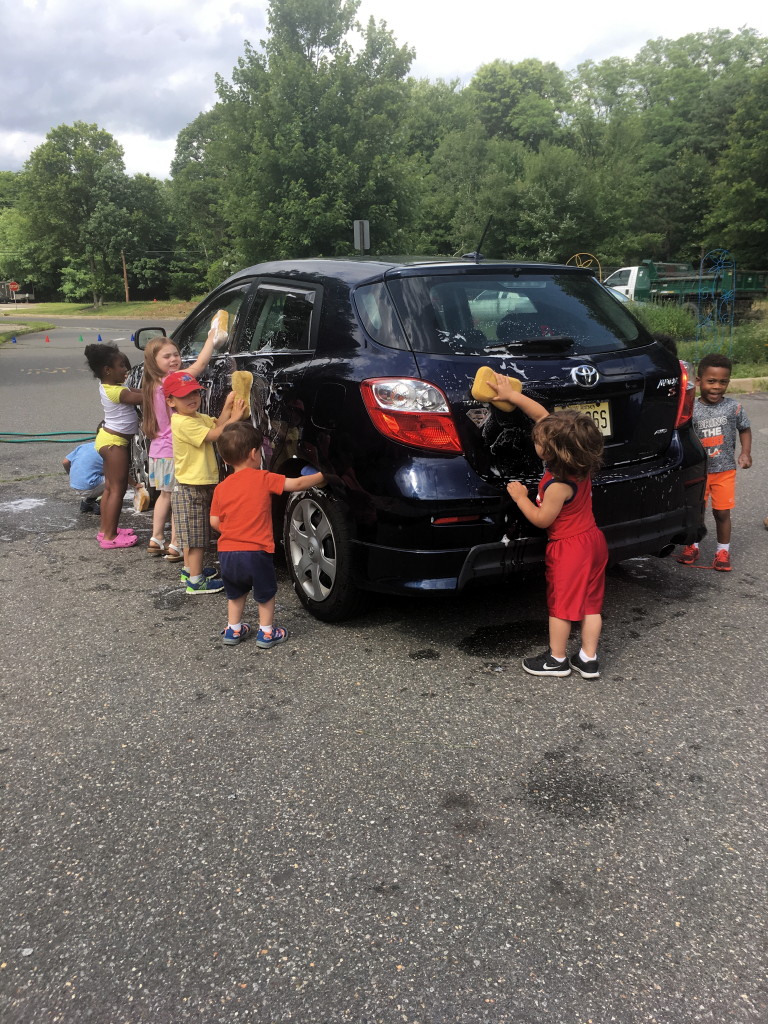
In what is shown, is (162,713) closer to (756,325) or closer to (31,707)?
(31,707)

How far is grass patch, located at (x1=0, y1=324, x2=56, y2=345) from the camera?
2718 cm

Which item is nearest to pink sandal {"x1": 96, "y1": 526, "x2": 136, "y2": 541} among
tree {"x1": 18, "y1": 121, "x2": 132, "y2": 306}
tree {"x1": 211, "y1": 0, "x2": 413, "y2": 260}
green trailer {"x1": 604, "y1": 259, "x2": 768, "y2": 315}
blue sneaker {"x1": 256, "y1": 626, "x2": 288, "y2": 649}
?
blue sneaker {"x1": 256, "y1": 626, "x2": 288, "y2": 649}

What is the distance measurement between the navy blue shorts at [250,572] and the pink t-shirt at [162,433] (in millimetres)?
1396

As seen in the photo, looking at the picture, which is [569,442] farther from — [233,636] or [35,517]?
[35,517]

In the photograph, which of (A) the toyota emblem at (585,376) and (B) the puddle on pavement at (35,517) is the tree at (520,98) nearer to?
(B) the puddle on pavement at (35,517)

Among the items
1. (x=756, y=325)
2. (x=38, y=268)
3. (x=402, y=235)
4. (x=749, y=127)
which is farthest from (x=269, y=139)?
(x=38, y=268)

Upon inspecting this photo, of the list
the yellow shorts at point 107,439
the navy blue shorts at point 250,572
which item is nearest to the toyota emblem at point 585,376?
the navy blue shorts at point 250,572

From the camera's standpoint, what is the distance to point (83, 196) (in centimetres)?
5947

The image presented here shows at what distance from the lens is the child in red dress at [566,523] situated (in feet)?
10.8

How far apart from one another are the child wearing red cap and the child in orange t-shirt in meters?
0.67

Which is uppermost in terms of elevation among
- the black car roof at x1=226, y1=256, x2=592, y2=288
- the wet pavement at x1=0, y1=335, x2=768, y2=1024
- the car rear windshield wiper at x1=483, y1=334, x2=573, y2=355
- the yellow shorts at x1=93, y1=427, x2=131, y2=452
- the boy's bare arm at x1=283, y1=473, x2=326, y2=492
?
the black car roof at x1=226, y1=256, x2=592, y2=288

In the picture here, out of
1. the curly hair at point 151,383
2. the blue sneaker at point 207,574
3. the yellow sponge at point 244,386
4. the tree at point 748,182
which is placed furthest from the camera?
the tree at point 748,182

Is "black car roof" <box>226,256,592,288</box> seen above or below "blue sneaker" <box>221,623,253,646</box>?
above

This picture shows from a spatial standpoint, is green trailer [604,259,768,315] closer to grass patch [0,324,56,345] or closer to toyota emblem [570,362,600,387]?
grass patch [0,324,56,345]
